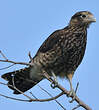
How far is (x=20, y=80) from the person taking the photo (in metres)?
5.26

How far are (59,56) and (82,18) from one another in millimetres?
910

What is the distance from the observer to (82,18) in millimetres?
5355

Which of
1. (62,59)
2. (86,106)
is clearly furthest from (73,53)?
(86,106)

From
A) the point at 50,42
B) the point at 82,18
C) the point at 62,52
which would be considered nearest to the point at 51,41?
the point at 50,42

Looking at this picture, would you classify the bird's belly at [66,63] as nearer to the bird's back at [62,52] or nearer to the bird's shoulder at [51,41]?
the bird's back at [62,52]

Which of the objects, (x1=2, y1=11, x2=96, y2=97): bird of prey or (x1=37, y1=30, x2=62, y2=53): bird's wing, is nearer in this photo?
(x1=2, y1=11, x2=96, y2=97): bird of prey

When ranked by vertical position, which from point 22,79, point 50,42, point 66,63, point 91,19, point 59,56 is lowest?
point 22,79

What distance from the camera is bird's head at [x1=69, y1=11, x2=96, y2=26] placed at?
5.20 metres

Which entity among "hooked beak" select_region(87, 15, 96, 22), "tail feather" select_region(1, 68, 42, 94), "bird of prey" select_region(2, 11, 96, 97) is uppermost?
"hooked beak" select_region(87, 15, 96, 22)

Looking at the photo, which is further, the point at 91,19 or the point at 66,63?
the point at 91,19

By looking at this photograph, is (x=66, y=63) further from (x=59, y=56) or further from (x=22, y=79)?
(x=22, y=79)

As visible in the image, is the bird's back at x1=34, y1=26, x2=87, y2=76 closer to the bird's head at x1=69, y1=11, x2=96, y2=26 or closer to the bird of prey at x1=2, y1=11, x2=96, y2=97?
the bird of prey at x1=2, y1=11, x2=96, y2=97

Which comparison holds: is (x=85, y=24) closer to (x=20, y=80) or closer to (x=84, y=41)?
(x=84, y=41)

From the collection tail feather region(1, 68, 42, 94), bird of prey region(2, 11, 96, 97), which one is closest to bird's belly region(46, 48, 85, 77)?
bird of prey region(2, 11, 96, 97)
